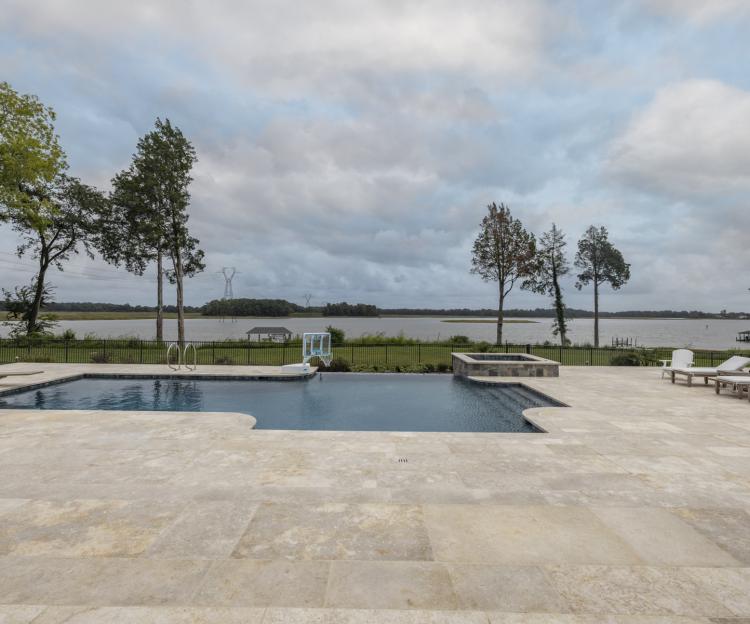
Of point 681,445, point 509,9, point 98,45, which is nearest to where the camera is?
point 681,445

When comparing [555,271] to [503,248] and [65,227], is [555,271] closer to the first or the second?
[503,248]

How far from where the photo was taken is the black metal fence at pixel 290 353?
20.4 meters

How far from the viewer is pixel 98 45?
512 inches

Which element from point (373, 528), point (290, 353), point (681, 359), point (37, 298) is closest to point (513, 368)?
point (681, 359)

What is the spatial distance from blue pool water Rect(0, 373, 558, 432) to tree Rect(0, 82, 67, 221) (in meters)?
9.45

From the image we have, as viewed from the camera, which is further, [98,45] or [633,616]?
[98,45]

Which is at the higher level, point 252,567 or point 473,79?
point 473,79

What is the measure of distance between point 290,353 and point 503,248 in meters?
18.8

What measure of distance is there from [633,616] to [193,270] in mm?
31329

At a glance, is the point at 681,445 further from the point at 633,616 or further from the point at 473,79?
the point at 473,79

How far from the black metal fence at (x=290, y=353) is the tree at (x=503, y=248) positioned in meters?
8.78

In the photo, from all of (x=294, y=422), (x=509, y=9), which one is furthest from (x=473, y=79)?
(x=294, y=422)

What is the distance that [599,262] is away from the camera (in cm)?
4197

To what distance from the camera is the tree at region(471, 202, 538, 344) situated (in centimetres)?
3350
